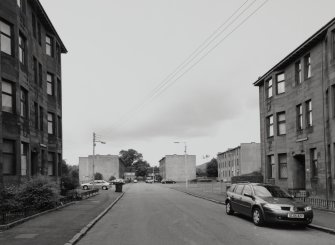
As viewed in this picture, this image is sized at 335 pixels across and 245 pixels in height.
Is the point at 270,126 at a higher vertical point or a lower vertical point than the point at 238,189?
higher

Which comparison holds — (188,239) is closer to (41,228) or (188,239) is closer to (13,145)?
(41,228)

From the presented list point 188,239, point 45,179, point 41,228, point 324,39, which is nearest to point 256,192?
point 188,239

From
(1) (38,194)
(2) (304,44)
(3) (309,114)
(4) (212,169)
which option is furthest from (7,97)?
(4) (212,169)

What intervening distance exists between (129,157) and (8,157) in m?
158

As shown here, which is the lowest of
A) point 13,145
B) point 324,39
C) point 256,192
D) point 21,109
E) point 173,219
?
point 173,219

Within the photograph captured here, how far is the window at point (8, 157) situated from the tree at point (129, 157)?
15605cm

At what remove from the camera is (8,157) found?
22.0 meters

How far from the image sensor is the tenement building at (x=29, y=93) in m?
21.9

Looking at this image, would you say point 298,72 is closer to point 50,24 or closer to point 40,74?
point 40,74

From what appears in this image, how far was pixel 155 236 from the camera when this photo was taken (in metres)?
12.8

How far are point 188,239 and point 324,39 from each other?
17.3 m

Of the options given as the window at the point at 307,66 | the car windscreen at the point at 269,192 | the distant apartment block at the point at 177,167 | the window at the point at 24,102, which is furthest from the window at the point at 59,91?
the distant apartment block at the point at 177,167

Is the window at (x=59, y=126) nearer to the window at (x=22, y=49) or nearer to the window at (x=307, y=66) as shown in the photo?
the window at (x=22, y=49)

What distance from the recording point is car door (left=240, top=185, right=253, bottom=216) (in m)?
16.6
